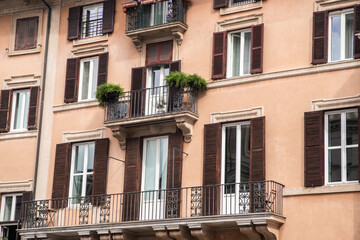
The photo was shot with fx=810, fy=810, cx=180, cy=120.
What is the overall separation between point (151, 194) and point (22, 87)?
6.74 m

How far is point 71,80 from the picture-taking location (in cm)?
2730

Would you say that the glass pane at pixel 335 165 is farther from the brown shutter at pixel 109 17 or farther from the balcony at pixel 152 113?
the brown shutter at pixel 109 17

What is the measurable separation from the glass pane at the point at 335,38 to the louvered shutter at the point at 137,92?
6.12 metres

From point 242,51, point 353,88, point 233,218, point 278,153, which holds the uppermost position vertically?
point 242,51

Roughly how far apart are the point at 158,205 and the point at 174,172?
111 centimetres

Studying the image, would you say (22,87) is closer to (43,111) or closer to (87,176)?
(43,111)

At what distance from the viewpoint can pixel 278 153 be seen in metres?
22.8

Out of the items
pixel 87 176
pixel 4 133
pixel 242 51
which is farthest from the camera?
pixel 4 133

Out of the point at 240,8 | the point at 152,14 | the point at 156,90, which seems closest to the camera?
the point at 240,8

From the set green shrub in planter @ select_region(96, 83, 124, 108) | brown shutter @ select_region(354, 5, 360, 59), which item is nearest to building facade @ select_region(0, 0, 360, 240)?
brown shutter @ select_region(354, 5, 360, 59)

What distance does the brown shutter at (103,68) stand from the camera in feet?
87.5

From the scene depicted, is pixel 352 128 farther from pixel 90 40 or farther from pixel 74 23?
pixel 74 23

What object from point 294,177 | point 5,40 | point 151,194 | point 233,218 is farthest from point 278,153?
point 5,40

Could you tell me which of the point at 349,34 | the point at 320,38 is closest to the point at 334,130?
the point at 320,38
